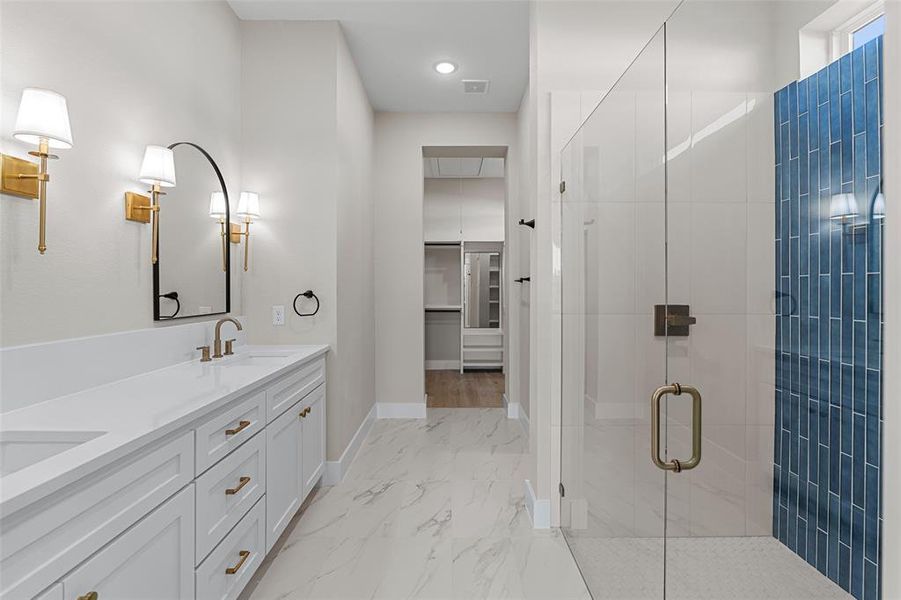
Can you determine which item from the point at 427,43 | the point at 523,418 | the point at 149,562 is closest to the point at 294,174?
the point at 427,43

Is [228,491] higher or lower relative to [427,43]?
lower

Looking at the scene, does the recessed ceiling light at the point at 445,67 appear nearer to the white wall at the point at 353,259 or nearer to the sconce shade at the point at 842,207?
the white wall at the point at 353,259

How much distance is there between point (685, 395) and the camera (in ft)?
3.88

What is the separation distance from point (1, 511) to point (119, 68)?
177 cm

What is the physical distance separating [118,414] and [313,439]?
4.51ft

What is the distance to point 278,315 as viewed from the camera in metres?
3.00

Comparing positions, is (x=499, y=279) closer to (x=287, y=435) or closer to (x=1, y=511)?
(x=287, y=435)

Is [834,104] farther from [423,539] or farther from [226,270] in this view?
[226,270]

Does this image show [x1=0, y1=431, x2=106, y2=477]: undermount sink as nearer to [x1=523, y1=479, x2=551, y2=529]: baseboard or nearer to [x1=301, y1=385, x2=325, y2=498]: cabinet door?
[x1=301, y1=385, x2=325, y2=498]: cabinet door

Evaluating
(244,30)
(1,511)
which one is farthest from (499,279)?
(1,511)

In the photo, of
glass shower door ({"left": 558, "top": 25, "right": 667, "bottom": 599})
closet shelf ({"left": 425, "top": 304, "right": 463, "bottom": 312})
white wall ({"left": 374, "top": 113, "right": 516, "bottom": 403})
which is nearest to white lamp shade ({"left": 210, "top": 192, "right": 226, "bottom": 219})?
glass shower door ({"left": 558, "top": 25, "right": 667, "bottom": 599})

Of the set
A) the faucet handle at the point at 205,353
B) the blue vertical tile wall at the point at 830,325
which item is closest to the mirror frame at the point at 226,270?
the faucet handle at the point at 205,353

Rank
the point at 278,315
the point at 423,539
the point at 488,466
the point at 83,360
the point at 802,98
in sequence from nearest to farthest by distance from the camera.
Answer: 1. the point at 802,98
2. the point at 83,360
3. the point at 423,539
4. the point at 278,315
5. the point at 488,466

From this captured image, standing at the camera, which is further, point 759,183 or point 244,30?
point 244,30
